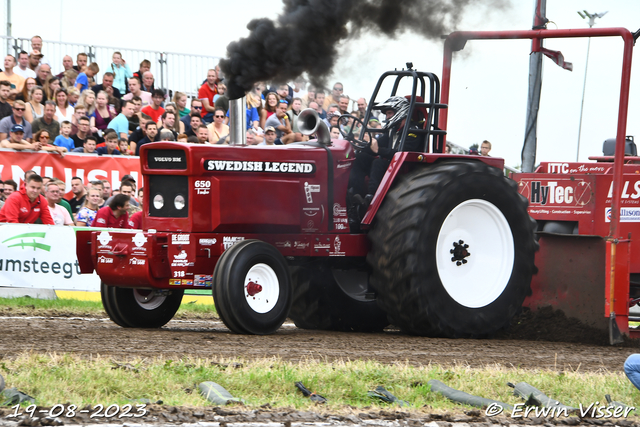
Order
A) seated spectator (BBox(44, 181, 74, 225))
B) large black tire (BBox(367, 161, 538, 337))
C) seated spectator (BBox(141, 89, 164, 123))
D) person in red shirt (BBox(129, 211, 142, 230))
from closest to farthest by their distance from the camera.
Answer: large black tire (BBox(367, 161, 538, 337)) < person in red shirt (BBox(129, 211, 142, 230)) < seated spectator (BBox(44, 181, 74, 225)) < seated spectator (BBox(141, 89, 164, 123))

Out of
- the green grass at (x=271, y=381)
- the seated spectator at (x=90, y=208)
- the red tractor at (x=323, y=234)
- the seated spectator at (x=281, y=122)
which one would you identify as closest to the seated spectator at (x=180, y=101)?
the seated spectator at (x=281, y=122)

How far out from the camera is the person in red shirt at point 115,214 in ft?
36.5

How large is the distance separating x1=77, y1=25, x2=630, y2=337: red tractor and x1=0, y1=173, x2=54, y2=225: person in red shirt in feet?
13.8

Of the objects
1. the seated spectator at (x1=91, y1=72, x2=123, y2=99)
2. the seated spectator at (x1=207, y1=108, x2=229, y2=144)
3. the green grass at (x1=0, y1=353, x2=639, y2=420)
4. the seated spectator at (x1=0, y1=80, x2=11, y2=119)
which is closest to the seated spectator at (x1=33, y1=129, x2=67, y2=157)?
the seated spectator at (x1=0, y1=80, x2=11, y2=119)

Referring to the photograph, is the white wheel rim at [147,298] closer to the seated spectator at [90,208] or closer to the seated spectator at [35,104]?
the seated spectator at [90,208]

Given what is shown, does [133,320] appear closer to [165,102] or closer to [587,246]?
[587,246]

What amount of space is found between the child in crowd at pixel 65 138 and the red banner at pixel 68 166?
38 centimetres

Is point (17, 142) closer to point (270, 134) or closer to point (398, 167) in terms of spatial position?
point (270, 134)

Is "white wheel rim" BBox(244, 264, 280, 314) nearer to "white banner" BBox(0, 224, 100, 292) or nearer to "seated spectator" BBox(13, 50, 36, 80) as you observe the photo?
"white banner" BBox(0, 224, 100, 292)

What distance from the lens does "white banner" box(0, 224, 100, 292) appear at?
12.1m

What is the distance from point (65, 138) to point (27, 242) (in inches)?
92.1

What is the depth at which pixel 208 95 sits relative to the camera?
16.8 meters

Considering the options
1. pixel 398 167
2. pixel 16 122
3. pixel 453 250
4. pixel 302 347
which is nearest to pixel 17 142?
pixel 16 122

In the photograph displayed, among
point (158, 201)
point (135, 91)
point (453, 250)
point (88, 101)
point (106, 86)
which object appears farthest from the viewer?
point (135, 91)
